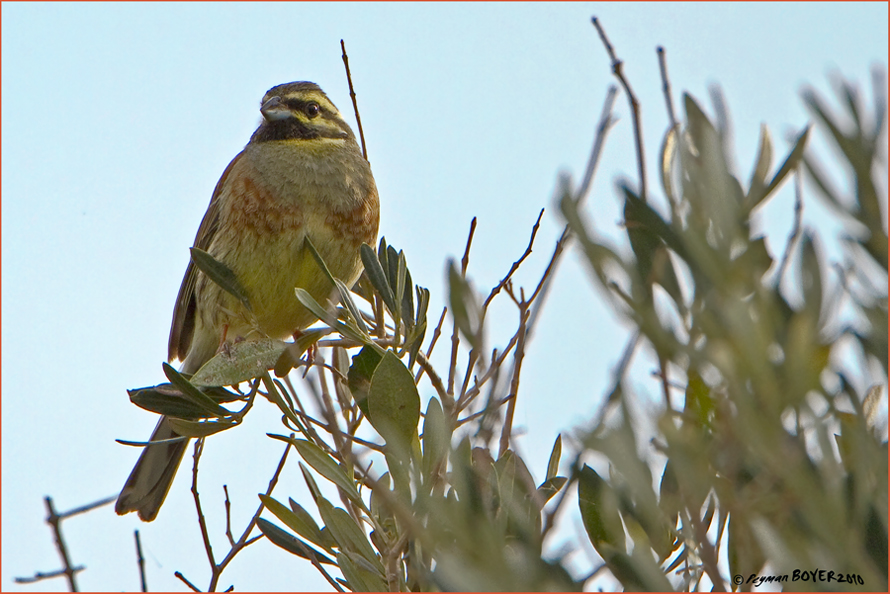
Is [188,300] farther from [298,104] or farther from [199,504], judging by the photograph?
[199,504]

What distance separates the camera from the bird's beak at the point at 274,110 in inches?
200

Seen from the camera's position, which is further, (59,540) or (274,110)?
(274,110)

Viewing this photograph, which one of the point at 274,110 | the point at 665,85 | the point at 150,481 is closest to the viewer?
the point at 665,85

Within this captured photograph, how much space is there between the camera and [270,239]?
4.37 metres

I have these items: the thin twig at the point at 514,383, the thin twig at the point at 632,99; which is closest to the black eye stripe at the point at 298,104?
the thin twig at the point at 632,99

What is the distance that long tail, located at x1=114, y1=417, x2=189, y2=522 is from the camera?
4.48 meters

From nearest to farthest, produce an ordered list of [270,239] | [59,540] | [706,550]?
[706,550] → [59,540] → [270,239]

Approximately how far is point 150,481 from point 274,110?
2.11 meters

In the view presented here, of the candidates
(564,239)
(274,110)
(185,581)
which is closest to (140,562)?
(185,581)

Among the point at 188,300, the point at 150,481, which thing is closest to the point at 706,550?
the point at 150,481

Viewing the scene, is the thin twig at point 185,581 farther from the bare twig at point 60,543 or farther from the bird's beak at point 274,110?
the bird's beak at point 274,110

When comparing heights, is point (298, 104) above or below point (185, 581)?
above

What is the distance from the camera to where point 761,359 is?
110 cm

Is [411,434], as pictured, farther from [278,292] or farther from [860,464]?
[278,292]
